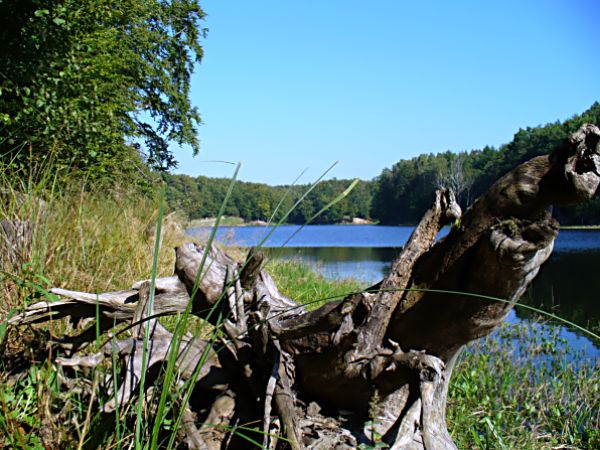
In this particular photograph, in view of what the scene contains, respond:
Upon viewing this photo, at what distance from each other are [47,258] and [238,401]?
1.81m

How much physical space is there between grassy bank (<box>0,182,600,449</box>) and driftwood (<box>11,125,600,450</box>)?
0.14 m

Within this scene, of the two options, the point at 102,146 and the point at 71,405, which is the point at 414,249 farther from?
the point at 102,146

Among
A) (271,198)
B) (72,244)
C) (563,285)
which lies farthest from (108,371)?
(563,285)

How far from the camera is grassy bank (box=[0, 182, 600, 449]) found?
6.18ft

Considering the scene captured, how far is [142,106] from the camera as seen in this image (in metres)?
12.8

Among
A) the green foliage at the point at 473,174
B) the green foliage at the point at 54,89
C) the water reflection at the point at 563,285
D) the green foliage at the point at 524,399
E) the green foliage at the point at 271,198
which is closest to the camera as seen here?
the green foliage at the point at 271,198

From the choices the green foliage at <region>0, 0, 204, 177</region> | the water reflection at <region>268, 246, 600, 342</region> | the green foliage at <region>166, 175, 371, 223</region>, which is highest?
the green foliage at <region>0, 0, 204, 177</region>

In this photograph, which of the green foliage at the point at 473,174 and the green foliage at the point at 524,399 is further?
the green foliage at the point at 473,174

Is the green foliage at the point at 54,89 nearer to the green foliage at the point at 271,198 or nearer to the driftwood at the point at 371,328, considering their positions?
the green foliage at the point at 271,198

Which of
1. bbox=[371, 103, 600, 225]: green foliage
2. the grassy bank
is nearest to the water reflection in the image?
the grassy bank

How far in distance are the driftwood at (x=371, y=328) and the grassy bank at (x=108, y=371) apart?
14cm

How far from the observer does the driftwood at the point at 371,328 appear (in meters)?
1.79

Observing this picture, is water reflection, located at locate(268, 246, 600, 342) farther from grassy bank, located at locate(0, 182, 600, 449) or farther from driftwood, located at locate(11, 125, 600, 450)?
driftwood, located at locate(11, 125, 600, 450)

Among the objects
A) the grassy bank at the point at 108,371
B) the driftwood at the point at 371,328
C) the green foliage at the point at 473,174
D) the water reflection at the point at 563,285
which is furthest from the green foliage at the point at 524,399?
the green foliage at the point at 473,174
